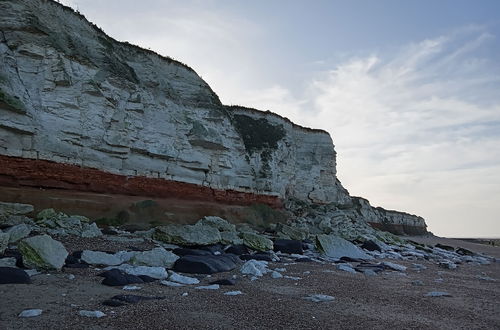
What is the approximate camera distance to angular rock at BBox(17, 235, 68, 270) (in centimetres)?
636

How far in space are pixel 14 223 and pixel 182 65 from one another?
43.2 feet

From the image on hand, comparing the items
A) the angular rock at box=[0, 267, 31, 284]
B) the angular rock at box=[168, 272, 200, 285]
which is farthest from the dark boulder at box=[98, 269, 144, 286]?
the angular rock at box=[0, 267, 31, 284]

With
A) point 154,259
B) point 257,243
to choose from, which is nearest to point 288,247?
point 257,243

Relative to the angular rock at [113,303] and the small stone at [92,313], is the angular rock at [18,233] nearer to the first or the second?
the angular rock at [113,303]

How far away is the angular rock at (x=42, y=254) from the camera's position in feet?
20.9

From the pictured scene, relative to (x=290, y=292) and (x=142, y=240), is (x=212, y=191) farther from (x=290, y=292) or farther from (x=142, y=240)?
(x=290, y=292)

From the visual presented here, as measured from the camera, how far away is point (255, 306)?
17.0 ft

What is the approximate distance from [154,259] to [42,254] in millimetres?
2003

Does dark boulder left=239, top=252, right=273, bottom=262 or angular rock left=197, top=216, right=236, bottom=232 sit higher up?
angular rock left=197, top=216, right=236, bottom=232

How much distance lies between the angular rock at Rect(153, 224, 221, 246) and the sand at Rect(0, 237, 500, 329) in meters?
3.14

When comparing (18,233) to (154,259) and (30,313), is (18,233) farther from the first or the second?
(30,313)

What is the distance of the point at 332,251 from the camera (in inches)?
471

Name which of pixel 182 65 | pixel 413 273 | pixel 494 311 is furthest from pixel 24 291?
pixel 182 65

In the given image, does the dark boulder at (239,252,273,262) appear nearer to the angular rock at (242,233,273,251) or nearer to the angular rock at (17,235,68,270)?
the angular rock at (242,233,273,251)
